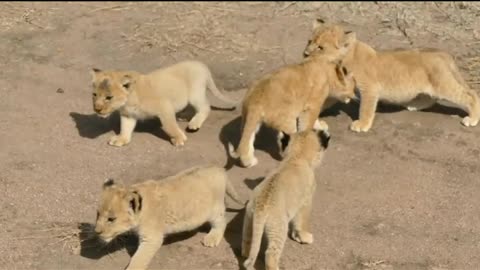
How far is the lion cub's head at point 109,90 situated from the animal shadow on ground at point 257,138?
1221 mm

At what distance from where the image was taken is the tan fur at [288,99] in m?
9.53

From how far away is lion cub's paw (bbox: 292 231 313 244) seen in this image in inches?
327

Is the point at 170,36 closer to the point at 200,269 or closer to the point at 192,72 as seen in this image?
the point at 192,72

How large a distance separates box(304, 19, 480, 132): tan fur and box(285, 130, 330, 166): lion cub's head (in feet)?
5.98

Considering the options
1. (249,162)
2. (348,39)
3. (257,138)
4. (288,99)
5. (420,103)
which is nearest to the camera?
(249,162)

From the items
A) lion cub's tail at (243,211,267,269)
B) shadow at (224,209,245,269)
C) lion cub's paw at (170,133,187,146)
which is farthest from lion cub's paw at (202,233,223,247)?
lion cub's paw at (170,133,187,146)

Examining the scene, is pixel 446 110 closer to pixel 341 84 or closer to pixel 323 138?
pixel 341 84

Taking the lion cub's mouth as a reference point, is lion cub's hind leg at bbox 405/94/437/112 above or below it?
below

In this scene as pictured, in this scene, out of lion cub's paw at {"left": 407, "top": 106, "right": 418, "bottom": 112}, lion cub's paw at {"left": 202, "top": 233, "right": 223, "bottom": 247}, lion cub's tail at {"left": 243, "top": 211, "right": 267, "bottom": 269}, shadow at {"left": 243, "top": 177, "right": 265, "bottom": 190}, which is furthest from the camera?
lion cub's paw at {"left": 407, "top": 106, "right": 418, "bottom": 112}

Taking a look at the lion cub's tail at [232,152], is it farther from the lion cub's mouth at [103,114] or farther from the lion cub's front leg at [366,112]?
the lion cub's front leg at [366,112]

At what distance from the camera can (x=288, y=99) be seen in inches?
382

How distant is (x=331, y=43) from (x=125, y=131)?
2.54 m

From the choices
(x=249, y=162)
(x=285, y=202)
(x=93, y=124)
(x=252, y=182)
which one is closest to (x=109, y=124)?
(x=93, y=124)

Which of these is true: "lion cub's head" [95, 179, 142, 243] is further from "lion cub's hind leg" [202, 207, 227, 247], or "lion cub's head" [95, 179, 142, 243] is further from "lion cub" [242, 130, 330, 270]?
"lion cub" [242, 130, 330, 270]
